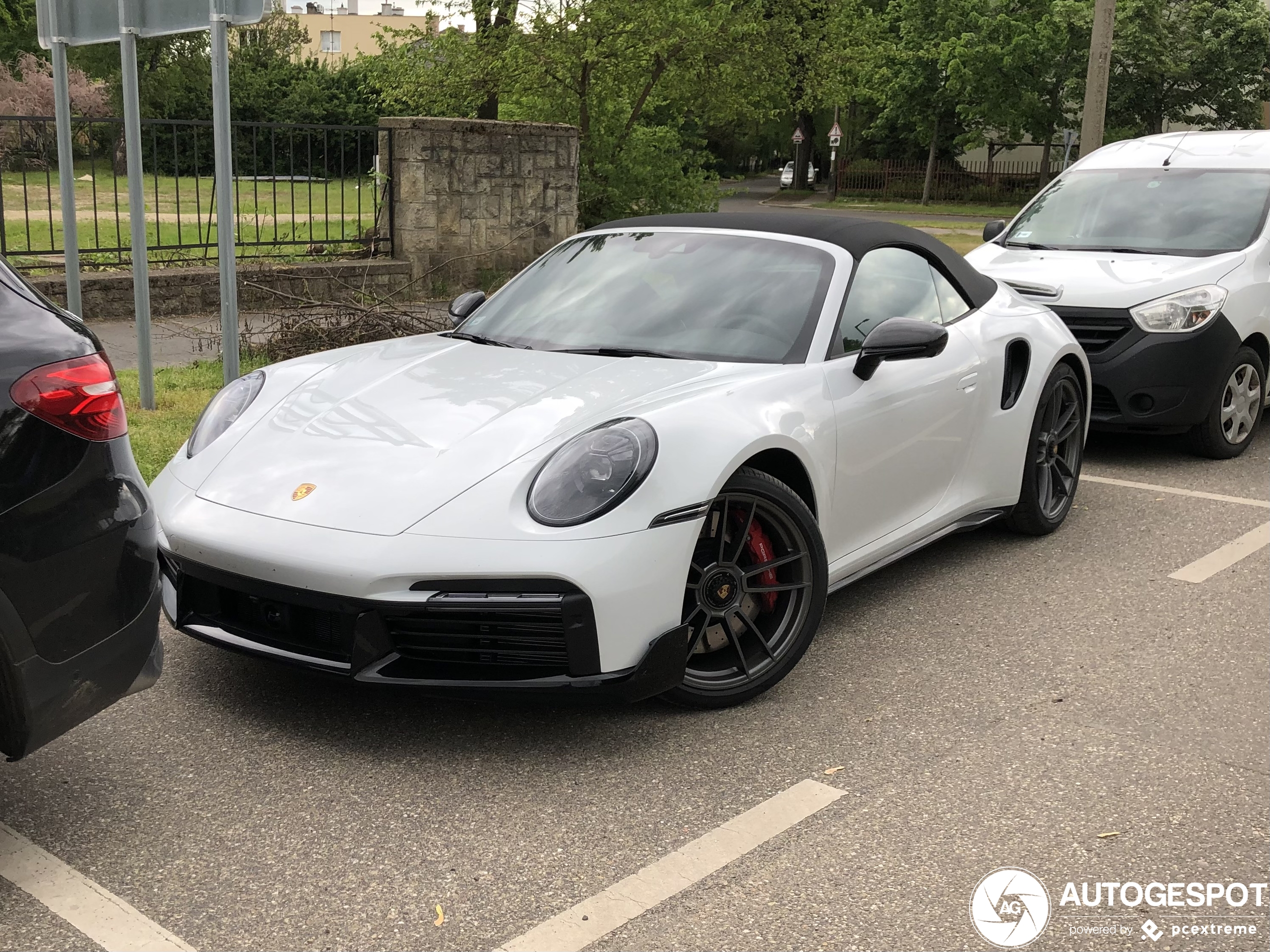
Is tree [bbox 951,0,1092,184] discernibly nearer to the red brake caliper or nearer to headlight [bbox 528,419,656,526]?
the red brake caliper

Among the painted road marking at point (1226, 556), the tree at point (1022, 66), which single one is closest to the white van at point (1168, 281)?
the painted road marking at point (1226, 556)

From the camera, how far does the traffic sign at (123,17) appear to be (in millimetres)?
6199

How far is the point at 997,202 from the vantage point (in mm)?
46625

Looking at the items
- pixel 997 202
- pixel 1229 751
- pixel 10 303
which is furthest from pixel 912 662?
pixel 997 202

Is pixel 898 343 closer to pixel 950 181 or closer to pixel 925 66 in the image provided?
pixel 925 66

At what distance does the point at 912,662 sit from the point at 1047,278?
4.02m

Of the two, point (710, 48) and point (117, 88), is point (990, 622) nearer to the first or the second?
point (710, 48)

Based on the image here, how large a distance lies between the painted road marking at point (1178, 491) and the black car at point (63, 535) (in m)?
5.37

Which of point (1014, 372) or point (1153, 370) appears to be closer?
point (1014, 372)

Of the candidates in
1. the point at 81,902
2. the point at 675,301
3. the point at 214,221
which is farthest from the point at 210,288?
the point at 81,902

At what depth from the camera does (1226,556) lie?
566 centimetres

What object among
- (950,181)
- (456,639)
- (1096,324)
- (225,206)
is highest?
(225,206)

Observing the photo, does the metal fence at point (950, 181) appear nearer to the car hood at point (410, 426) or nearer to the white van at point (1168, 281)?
the white van at point (1168, 281)

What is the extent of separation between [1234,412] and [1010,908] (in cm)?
550
